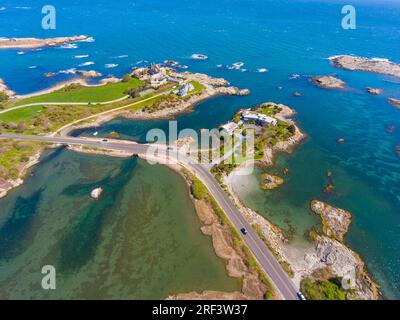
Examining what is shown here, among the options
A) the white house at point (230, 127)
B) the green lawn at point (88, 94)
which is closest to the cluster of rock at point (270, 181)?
the white house at point (230, 127)

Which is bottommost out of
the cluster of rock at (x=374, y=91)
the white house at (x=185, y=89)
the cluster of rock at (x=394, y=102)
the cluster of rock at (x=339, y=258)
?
the cluster of rock at (x=339, y=258)

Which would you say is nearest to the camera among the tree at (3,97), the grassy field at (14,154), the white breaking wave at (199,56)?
the grassy field at (14,154)

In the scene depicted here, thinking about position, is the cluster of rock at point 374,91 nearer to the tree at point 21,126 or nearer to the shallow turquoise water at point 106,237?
the shallow turquoise water at point 106,237

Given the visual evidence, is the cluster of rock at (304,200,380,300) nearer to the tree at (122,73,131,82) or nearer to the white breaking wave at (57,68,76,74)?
the tree at (122,73,131,82)

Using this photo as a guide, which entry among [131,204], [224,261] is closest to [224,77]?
[131,204]

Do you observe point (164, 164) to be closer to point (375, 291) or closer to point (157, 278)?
point (157, 278)
